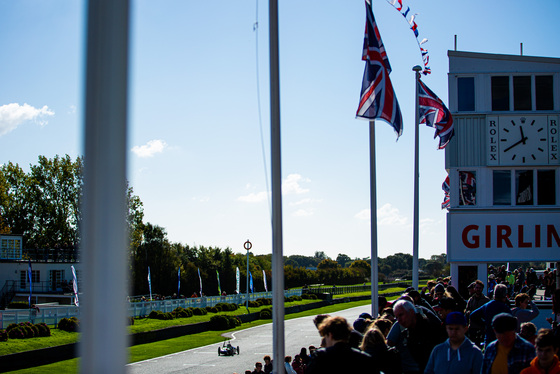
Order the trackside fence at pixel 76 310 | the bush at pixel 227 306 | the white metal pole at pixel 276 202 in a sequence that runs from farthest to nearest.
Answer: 1. the bush at pixel 227 306
2. the trackside fence at pixel 76 310
3. the white metal pole at pixel 276 202

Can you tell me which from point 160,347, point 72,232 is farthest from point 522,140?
point 72,232

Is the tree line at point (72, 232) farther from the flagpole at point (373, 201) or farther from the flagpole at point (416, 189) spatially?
the flagpole at point (373, 201)

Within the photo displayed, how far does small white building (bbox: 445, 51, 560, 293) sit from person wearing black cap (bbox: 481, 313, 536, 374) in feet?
42.8

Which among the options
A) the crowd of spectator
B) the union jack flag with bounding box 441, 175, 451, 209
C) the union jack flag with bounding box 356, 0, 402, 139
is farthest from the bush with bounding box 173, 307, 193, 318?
the crowd of spectator

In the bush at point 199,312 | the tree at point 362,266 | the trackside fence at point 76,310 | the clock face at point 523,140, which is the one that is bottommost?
the tree at point 362,266

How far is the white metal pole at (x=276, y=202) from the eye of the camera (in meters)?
6.76

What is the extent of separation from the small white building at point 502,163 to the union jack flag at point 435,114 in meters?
0.83

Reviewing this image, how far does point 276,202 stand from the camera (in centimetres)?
711

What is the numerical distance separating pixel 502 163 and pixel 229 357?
48.8 ft

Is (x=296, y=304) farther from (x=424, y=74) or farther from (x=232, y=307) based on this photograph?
(x=424, y=74)

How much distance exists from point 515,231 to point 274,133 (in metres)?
13.3

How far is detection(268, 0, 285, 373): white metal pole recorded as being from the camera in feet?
22.2

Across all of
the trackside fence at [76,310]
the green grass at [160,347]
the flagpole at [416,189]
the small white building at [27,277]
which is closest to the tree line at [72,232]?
the small white building at [27,277]

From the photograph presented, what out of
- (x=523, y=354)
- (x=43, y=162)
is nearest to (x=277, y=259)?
(x=523, y=354)
